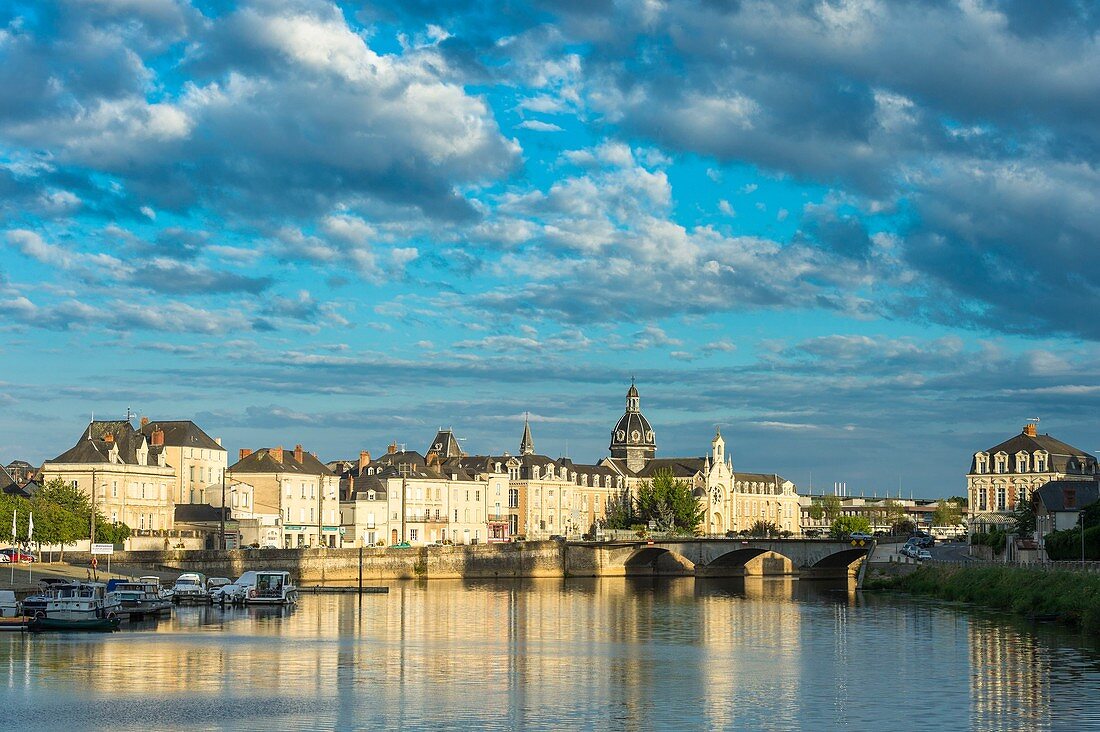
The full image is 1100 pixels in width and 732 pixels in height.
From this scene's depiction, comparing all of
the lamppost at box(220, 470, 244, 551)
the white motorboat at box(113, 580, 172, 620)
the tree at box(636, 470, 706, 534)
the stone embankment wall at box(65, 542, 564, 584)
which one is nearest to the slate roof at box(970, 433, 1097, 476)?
the tree at box(636, 470, 706, 534)

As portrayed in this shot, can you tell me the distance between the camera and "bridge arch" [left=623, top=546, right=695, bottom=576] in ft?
520

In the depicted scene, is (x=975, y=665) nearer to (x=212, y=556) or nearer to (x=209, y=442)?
(x=212, y=556)

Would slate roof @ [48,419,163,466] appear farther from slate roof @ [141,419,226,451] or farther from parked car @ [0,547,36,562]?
parked car @ [0,547,36,562]

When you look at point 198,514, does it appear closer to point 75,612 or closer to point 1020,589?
point 75,612

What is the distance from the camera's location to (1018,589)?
83.1 meters

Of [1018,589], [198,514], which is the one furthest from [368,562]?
[1018,589]

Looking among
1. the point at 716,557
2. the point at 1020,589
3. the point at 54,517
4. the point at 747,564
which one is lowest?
the point at 747,564

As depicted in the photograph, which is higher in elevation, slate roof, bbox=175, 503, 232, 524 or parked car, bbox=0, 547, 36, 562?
slate roof, bbox=175, 503, 232, 524

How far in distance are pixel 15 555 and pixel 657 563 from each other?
2924 inches

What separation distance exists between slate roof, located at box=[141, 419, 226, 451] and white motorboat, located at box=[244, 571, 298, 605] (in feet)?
161

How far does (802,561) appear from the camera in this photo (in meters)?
154

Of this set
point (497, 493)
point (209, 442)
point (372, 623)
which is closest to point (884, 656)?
point (372, 623)

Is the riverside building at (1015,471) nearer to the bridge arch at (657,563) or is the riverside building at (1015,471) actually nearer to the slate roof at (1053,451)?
the slate roof at (1053,451)

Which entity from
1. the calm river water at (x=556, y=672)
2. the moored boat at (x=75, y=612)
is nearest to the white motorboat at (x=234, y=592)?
the calm river water at (x=556, y=672)
